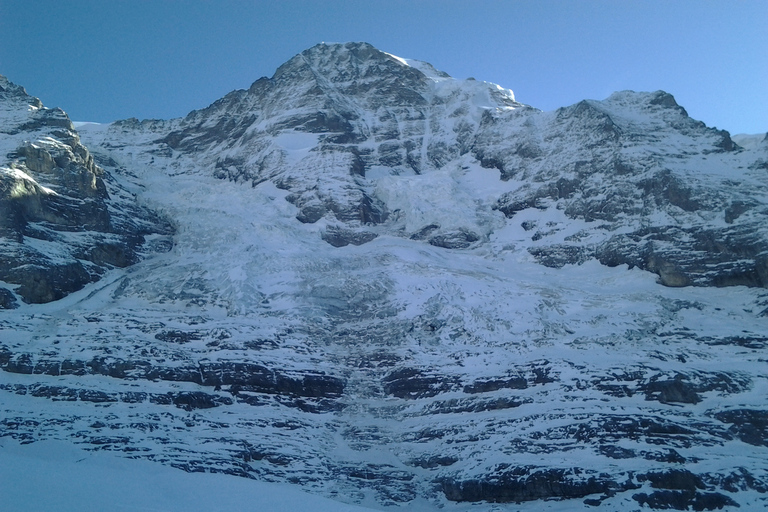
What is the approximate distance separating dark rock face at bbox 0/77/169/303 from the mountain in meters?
0.44

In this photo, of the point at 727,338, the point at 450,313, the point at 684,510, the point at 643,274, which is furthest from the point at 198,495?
the point at 643,274

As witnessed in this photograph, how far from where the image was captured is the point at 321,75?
134m

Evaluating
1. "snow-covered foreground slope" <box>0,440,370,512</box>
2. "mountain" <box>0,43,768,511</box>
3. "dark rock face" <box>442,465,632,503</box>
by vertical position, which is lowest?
"dark rock face" <box>442,465,632,503</box>

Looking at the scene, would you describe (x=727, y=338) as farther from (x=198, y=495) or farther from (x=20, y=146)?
(x=20, y=146)

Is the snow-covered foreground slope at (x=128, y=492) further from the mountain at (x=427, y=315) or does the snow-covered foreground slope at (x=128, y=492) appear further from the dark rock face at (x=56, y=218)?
the dark rock face at (x=56, y=218)

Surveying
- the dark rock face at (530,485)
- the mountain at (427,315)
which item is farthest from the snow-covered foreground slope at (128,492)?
the dark rock face at (530,485)

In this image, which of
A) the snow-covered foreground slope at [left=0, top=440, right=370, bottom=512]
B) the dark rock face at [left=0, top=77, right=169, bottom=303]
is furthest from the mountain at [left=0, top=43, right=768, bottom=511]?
the snow-covered foreground slope at [left=0, top=440, right=370, bottom=512]

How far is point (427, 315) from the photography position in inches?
2756

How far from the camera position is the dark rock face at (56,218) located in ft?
239

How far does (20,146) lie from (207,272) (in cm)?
2998

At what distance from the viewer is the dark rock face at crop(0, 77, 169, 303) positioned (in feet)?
239

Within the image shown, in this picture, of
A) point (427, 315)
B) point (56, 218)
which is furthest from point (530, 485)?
point (56, 218)

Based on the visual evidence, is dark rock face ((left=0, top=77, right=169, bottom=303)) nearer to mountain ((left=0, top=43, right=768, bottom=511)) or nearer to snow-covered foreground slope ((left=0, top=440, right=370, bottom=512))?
mountain ((left=0, top=43, right=768, bottom=511))

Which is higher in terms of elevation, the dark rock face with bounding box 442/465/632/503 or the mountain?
the mountain
